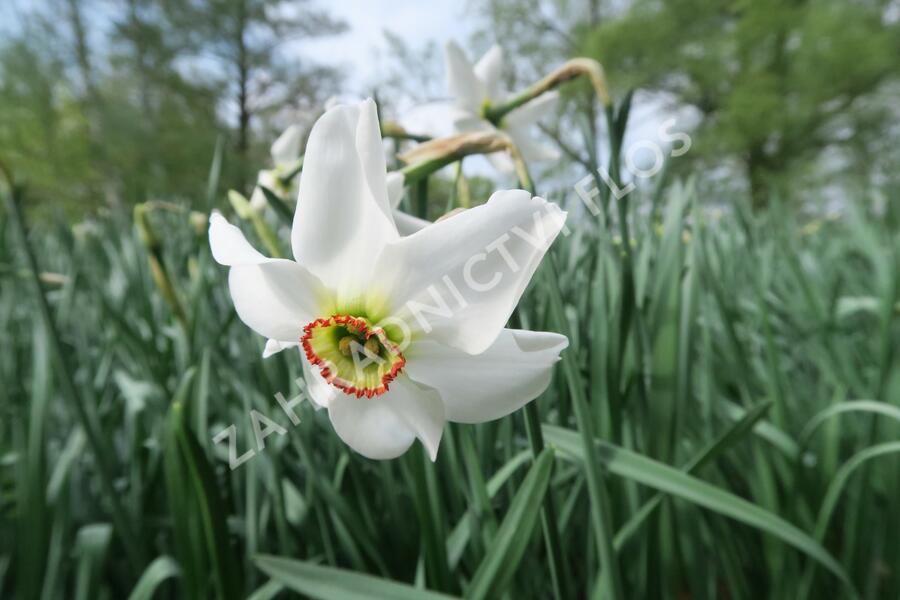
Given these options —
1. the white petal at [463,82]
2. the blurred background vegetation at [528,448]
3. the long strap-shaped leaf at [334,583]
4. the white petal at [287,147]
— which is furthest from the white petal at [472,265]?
the white petal at [287,147]

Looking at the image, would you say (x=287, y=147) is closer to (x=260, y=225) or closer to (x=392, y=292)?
(x=260, y=225)

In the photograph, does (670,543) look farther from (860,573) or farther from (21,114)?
(21,114)

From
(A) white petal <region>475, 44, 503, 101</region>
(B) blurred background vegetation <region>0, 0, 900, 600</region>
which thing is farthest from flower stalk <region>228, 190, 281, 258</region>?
(A) white petal <region>475, 44, 503, 101</region>

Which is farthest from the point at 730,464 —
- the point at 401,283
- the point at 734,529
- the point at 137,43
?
the point at 137,43

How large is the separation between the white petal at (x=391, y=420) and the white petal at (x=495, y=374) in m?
0.01

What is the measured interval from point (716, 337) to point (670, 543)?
605 millimetres

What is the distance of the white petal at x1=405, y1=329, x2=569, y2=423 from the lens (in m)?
0.34

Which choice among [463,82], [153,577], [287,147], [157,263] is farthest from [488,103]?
[153,577]

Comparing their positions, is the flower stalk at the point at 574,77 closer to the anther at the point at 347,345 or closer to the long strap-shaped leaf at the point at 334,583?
the anther at the point at 347,345

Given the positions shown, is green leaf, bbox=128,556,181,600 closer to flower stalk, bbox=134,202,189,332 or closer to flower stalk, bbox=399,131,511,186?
flower stalk, bbox=134,202,189,332

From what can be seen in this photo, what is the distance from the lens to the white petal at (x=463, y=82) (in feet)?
2.96

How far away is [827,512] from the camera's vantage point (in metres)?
0.69

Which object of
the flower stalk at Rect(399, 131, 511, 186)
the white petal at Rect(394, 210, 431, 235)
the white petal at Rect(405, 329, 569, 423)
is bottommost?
the white petal at Rect(405, 329, 569, 423)

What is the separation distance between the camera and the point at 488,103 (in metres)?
0.92
